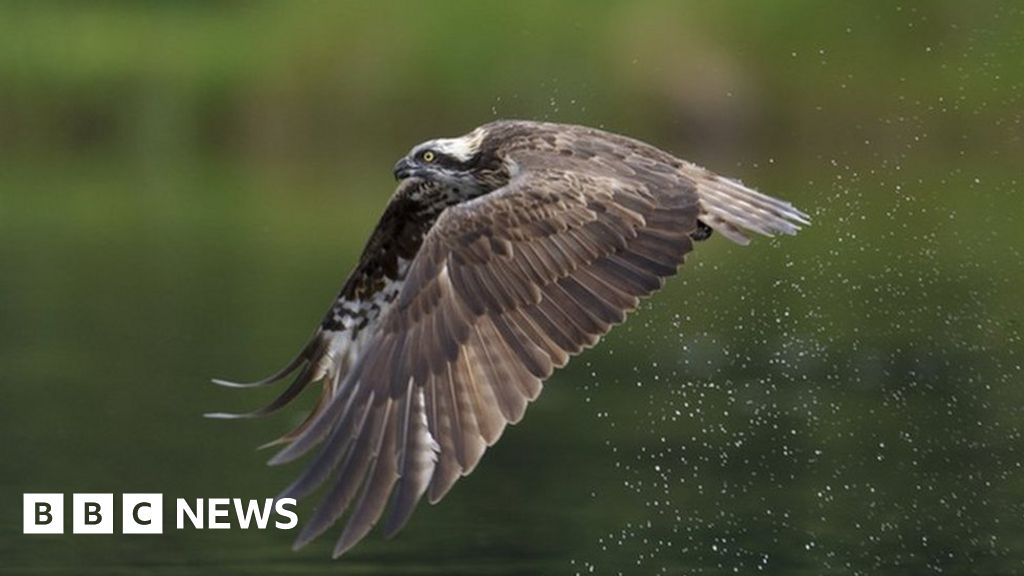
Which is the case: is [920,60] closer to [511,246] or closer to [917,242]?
[917,242]

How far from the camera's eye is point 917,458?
52.2ft

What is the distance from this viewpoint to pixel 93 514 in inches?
556

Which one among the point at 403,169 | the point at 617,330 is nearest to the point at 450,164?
the point at 403,169

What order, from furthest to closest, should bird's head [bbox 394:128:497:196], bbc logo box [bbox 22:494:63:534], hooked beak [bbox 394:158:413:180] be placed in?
bbc logo box [bbox 22:494:63:534], bird's head [bbox 394:128:497:196], hooked beak [bbox 394:158:413:180]

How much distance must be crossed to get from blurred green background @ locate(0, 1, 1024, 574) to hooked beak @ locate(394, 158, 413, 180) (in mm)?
2337

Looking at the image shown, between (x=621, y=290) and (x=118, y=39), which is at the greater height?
(x=118, y=39)

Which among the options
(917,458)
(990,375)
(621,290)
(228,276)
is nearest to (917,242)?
(228,276)

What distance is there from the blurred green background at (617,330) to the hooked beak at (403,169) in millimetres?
2337

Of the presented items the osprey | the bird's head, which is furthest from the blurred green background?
the bird's head

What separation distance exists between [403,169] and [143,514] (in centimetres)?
382

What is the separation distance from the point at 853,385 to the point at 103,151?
28.8 meters

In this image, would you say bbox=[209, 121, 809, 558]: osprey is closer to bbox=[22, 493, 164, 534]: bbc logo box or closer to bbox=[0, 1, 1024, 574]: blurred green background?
bbox=[0, 1, 1024, 574]: blurred green background

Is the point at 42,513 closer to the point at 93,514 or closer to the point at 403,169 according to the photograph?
the point at 93,514

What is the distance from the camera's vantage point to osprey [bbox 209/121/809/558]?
9.39m
